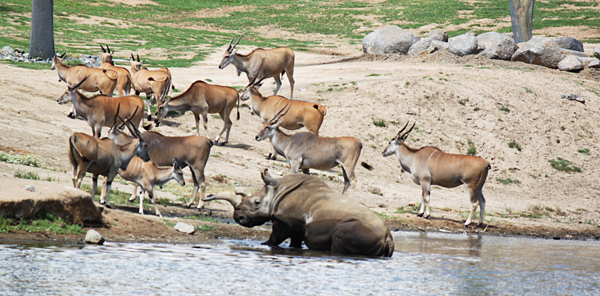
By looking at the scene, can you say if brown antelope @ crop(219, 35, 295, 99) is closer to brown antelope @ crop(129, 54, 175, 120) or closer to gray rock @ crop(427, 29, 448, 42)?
brown antelope @ crop(129, 54, 175, 120)

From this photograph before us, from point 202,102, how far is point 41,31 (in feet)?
35.5

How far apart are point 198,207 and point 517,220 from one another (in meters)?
6.94

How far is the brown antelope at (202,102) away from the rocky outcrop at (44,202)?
7.60 meters

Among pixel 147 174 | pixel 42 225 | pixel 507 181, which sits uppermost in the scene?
pixel 42 225

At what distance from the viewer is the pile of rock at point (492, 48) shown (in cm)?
2825

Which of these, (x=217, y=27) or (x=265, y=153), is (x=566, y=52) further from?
(x=217, y=27)

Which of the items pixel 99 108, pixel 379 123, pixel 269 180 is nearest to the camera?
pixel 269 180

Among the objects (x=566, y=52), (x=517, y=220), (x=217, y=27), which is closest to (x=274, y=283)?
(x=517, y=220)

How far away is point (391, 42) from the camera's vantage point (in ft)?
98.0

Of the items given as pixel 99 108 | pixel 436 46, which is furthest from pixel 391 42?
pixel 99 108

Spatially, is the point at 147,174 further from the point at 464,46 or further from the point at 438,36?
the point at 438,36

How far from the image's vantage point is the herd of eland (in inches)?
365

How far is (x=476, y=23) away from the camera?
4894 cm

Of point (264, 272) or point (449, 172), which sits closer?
point (264, 272)
